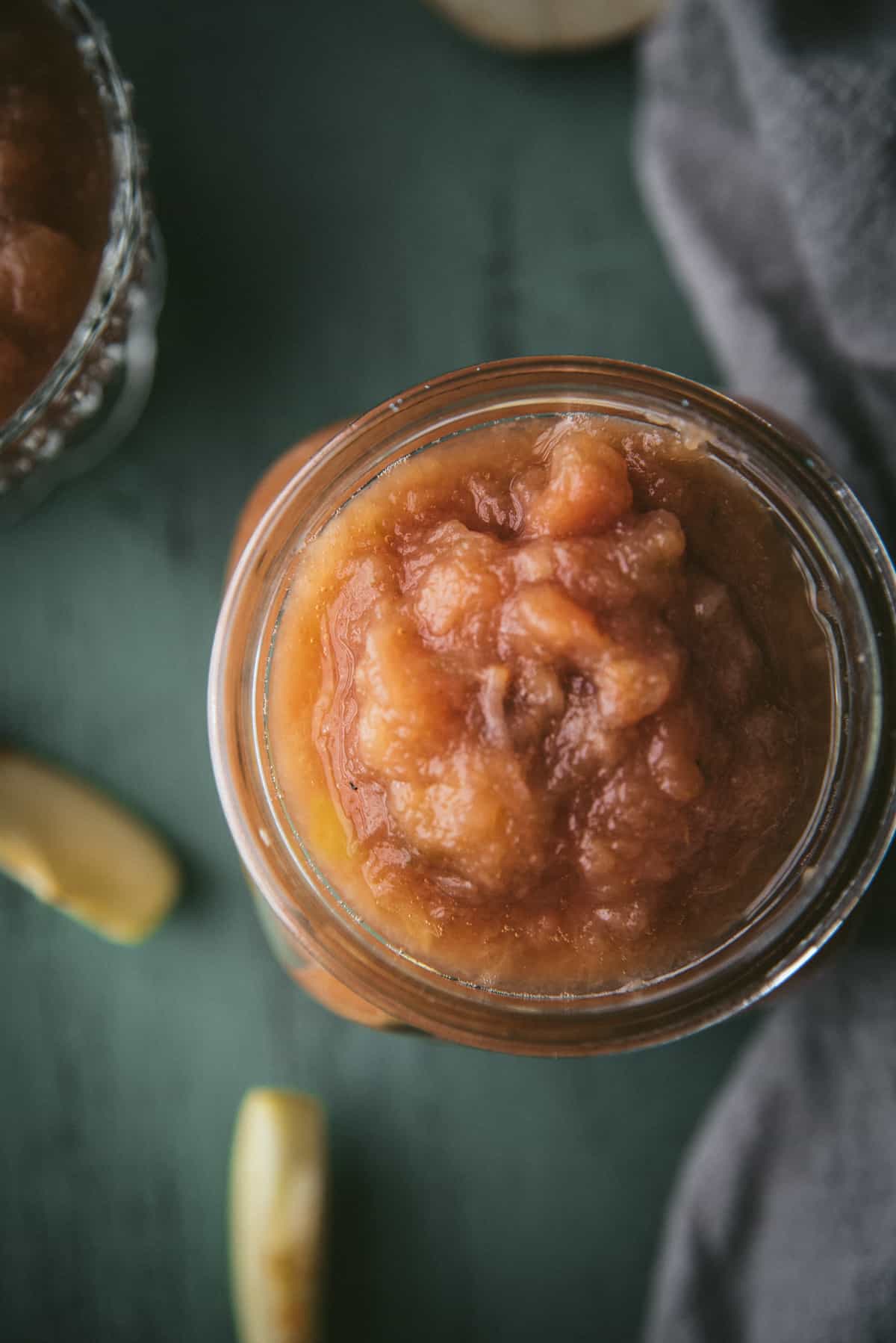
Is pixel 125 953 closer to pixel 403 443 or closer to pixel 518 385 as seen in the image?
pixel 403 443

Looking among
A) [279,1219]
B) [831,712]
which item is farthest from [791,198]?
[279,1219]

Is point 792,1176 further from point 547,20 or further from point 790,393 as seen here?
point 547,20

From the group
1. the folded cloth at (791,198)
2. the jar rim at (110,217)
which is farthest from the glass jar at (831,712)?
the folded cloth at (791,198)

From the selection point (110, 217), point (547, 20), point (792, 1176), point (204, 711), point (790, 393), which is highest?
point (547, 20)

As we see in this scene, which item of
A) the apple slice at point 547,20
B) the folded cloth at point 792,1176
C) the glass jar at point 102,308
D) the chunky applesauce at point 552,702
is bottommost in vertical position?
the folded cloth at point 792,1176

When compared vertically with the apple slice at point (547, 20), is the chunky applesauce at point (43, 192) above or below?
below

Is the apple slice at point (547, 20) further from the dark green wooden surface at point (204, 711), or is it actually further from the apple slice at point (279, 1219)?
the apple slice at point (279, 1219)
